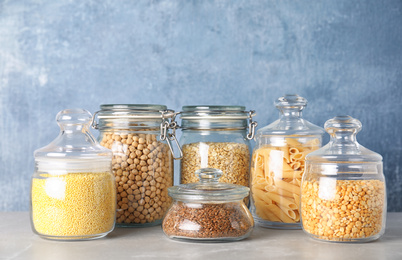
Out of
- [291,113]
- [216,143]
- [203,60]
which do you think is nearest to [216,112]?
[216,143]

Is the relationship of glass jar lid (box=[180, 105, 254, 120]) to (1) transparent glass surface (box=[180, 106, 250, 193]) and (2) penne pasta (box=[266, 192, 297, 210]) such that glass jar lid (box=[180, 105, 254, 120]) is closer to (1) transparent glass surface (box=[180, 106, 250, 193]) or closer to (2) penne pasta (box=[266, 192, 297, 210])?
(1) transparent glass surface (box=[180, 106, 250, 193])

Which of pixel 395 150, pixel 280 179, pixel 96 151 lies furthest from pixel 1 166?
pixel 395 150

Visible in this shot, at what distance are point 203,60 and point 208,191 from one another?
0.56 metres

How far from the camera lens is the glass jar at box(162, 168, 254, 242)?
3.58 feet

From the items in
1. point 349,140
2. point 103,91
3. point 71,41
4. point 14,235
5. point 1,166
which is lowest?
point 14,235

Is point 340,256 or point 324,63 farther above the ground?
point 324,63

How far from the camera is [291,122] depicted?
129 centimetres

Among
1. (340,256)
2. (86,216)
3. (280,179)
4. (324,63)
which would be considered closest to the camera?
(340,256)

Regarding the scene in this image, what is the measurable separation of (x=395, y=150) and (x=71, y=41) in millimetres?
974

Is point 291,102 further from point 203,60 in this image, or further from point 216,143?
point 203,60

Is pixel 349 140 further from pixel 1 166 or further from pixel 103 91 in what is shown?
pixel 1 166

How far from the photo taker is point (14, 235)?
120cm

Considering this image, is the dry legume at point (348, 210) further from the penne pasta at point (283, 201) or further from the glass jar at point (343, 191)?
the penne pasta at point (283, 201)

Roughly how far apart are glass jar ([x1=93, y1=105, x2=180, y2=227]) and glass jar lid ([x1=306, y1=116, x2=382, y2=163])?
35cm
